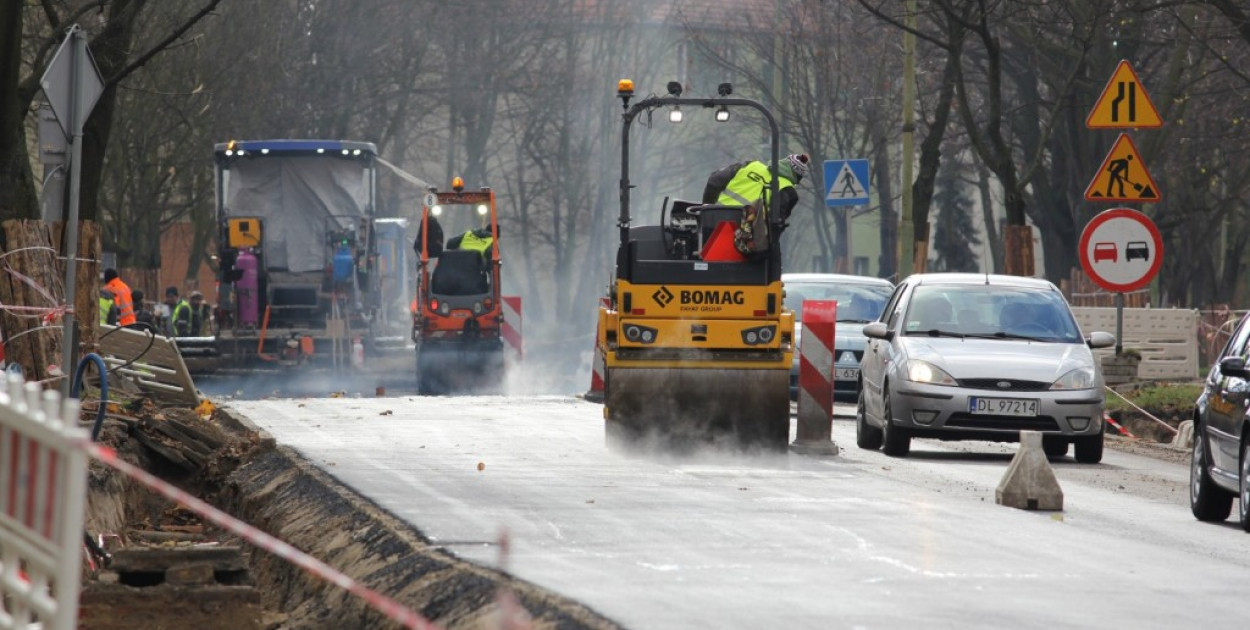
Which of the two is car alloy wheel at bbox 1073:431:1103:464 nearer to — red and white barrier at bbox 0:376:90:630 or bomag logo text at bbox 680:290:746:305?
bomag logo text at bbox 680:290:746:305

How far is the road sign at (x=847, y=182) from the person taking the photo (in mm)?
33031

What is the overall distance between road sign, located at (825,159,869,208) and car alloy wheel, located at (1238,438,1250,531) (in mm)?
20105

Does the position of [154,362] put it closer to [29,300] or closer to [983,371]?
[29,300]

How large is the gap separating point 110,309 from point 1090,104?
18.3 meters

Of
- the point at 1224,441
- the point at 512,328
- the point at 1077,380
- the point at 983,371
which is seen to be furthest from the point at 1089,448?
the point at 512,328

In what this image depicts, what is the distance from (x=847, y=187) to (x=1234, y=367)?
1999 centimetres

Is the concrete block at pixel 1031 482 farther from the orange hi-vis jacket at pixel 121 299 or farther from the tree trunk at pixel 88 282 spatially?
the orange hi-vis jacket at pixel 121 299

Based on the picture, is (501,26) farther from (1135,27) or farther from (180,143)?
(1135,27)

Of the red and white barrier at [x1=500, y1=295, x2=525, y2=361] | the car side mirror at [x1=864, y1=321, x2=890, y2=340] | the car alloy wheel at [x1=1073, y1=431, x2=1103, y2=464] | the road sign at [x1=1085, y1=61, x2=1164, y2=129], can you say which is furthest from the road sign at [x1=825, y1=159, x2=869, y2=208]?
the car alloy wheel at [x1=1073, y1=431, x2=1103, y2=464]

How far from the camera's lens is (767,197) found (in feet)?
56.8

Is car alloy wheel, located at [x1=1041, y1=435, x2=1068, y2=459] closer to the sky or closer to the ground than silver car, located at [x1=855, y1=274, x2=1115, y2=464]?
closer to the ground

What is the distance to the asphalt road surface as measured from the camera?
8727 millimetres

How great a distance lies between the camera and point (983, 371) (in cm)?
1784

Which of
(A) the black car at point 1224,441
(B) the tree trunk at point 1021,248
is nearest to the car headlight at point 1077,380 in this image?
(A) the black car at point 1224,441
